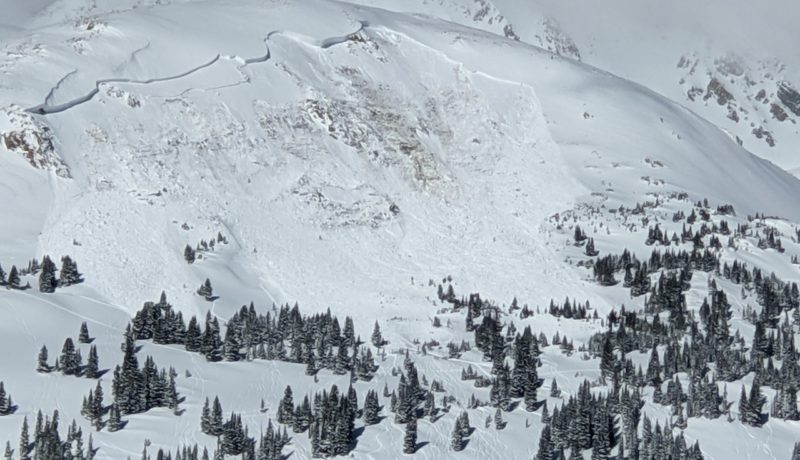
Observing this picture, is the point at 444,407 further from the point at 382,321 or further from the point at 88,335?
the point at 88,335

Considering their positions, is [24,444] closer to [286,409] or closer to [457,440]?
[286,409]

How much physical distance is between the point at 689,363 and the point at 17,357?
8591 centimetres

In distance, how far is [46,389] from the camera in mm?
161625

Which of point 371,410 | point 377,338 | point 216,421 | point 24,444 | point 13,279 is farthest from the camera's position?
point 377,338

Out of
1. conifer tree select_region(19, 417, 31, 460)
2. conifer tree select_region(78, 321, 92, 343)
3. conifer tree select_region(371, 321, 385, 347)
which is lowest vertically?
conifer tree select_region(19, 417, 31, 460)

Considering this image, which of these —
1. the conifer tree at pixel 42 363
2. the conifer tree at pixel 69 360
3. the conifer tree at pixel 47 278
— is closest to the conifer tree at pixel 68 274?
the conifer tree at pixel 47 278

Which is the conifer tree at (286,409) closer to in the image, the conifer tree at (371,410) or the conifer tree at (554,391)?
the conifer tree at (371,410)

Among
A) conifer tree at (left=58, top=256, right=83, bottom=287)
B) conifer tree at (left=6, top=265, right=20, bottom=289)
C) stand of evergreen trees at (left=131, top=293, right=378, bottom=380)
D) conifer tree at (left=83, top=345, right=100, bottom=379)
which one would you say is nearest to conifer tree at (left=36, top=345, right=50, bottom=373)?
conifer tree at (left=83, top=345, right=100, bottom=379)

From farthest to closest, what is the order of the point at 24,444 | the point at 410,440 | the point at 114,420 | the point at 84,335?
1. the point at 84,335
2. the point at 410,440
3. the point at 114,420
4. the point at 24,444

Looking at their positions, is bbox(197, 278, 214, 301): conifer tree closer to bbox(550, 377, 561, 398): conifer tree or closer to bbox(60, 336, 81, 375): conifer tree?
bbox(60, 336, 81, 375): conifer tree

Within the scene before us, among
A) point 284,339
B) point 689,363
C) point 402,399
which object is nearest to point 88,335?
point 284,339

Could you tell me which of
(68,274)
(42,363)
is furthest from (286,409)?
(68,274)

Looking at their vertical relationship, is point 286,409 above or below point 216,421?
above

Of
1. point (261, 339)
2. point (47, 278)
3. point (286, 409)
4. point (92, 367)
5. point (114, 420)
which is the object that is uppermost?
point (47, 278)
